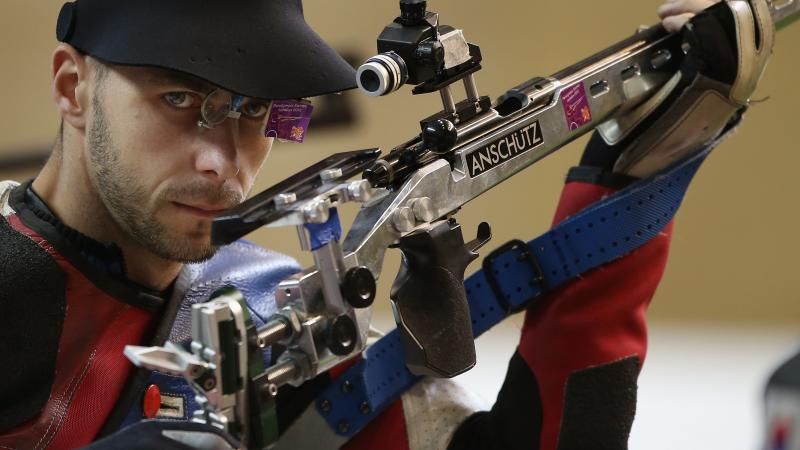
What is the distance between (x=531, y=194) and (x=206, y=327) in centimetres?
192

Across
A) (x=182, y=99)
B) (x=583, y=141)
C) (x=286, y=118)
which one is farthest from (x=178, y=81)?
(x=583, y=141)

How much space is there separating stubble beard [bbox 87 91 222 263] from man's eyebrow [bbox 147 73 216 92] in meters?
0.09

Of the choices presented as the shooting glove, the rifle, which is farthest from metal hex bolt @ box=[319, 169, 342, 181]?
the shooting glove

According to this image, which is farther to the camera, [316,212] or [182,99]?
[182,99]

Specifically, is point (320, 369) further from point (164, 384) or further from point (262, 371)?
point (164, 384)

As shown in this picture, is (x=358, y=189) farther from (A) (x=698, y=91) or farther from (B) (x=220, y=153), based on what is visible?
(A) (x=698, y=91)

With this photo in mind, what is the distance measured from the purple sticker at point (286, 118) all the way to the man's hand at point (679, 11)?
462 mm

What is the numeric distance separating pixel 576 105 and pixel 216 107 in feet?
1.36

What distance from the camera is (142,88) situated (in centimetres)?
121

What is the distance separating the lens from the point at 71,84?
50.7 inches

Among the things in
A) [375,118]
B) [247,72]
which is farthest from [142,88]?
[375,118]

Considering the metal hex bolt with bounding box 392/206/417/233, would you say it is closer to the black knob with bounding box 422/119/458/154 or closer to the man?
the black knob with bounding box 422/119/458/154

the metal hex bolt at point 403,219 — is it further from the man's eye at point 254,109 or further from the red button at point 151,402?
the red button at point 151,402

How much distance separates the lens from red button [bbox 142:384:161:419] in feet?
4.23
